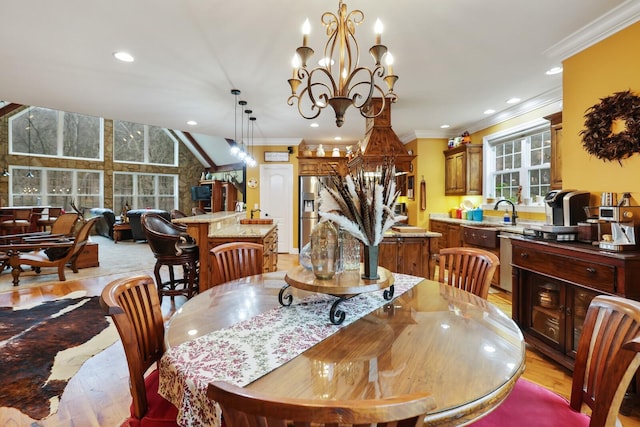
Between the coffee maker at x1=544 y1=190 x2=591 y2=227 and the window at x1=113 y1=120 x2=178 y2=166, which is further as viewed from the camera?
the window at x1=113 y1=120 x2=178 y2=166

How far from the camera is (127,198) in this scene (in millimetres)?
11148

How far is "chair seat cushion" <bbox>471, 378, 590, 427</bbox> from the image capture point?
1.01 metres

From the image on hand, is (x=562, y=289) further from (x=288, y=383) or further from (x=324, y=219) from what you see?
(x=288, y=383)

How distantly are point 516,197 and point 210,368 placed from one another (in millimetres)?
5130

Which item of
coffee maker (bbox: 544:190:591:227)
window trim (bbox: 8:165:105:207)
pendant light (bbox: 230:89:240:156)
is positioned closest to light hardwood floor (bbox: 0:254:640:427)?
coffee maker (bbox: 544:190:591:227)

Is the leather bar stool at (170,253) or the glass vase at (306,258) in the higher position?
the glass vase at (306,258)

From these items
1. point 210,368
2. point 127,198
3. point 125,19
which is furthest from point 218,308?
point 127,198

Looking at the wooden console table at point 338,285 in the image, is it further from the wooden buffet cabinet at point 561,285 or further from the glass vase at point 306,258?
the wooden buffet cabinet at point 561,285

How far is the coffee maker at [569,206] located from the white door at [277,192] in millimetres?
5178

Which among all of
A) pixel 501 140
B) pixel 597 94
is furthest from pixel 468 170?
pixel 597 94

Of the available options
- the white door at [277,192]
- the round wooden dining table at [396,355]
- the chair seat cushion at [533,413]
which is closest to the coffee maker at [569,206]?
the round wooden dining table at [396,355]

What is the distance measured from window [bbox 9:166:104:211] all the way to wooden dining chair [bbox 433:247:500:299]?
467 inches

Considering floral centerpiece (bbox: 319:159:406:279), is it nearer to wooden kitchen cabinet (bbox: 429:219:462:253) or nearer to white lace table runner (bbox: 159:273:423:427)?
white lace table runner (bbox: 159:273:423:427)

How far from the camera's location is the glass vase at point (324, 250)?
137cm
